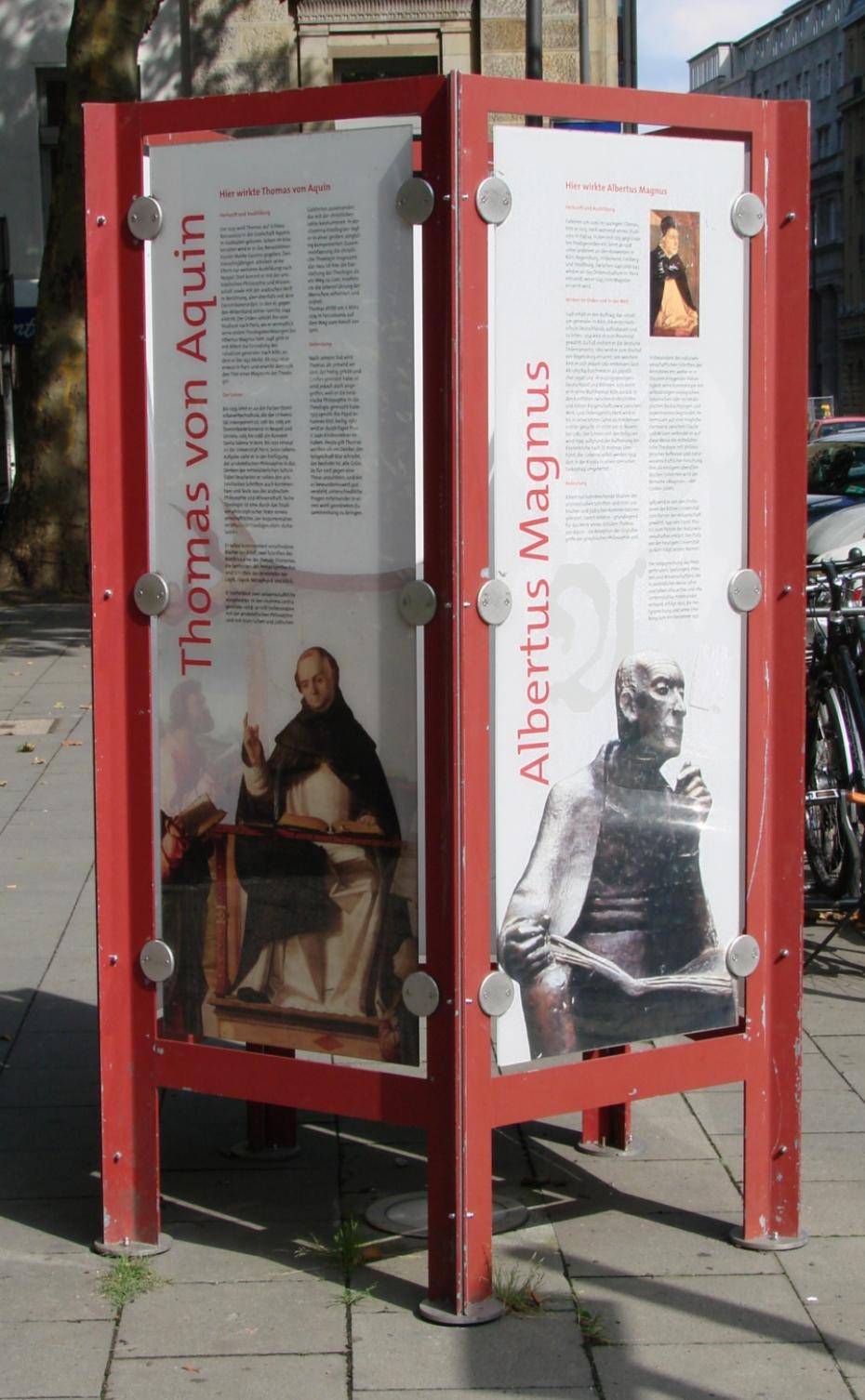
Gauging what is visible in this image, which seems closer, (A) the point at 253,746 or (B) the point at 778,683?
(A) the point at 253,746

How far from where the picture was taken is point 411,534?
3.51 meters

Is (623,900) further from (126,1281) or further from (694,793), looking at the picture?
(126,1281)

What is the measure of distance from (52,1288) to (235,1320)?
0.43 m

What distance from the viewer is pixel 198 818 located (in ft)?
12.5

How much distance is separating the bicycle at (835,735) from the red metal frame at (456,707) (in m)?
2.33

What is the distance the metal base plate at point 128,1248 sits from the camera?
12.9ft

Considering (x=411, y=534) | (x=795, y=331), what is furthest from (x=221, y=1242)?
(x=795, y=331)

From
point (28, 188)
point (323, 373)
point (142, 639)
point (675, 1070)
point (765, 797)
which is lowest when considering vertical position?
point (675, 1070)

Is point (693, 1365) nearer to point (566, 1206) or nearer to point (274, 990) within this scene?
point (566, 1206)

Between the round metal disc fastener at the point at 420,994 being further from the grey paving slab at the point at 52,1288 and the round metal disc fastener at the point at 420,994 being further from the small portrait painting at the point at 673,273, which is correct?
the small portrait painting at the point at 673,273

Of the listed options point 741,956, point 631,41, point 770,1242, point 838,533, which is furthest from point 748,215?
point 631,41

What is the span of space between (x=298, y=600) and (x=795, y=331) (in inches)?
45.5

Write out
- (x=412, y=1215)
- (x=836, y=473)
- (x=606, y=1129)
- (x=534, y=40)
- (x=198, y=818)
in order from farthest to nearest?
(x=836, y=473) < (x=534, y=40) < (x=606, y=1129) < (x=412, y=1215) < (x=198, y=818)

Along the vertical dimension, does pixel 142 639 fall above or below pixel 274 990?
above
